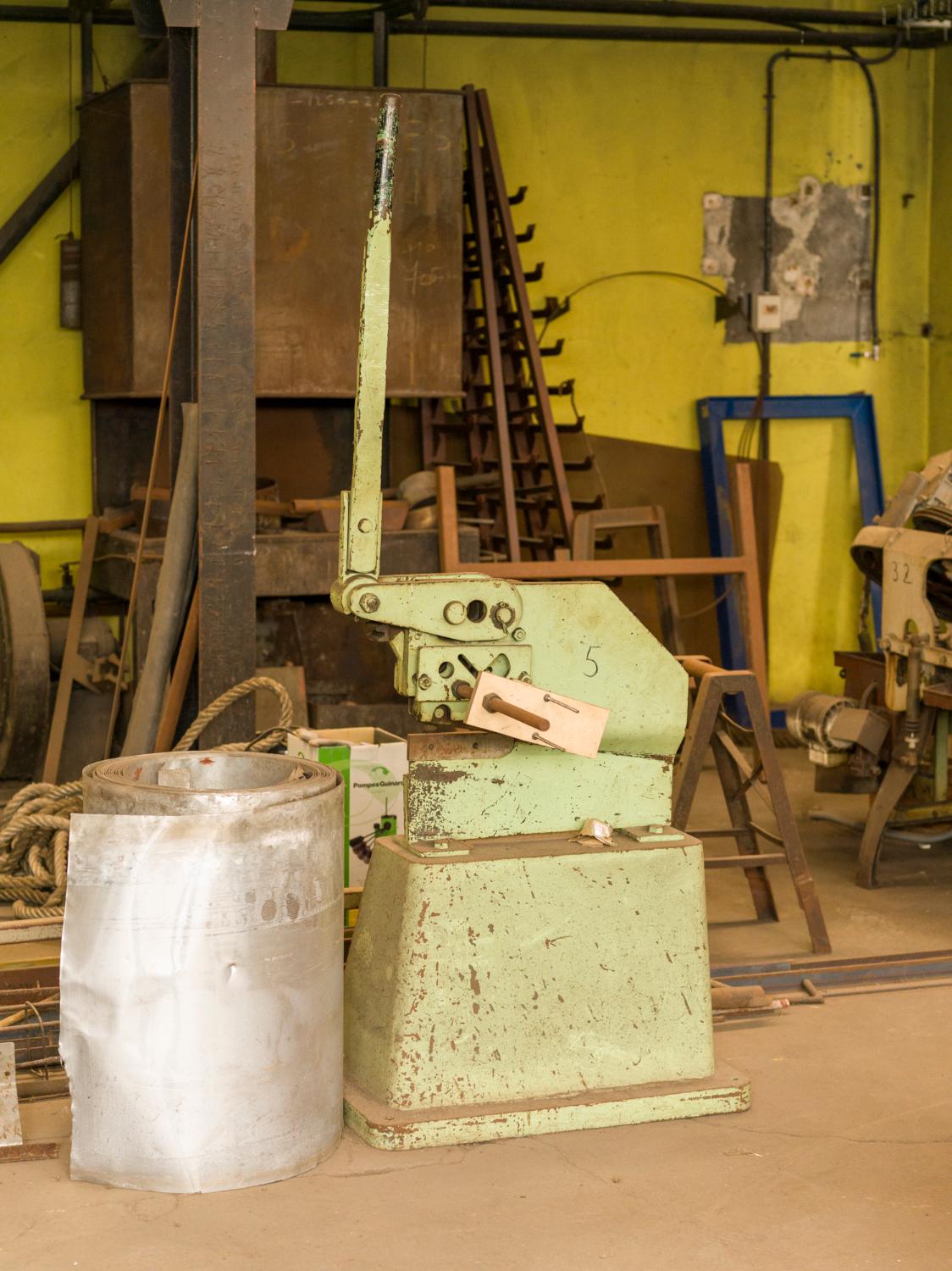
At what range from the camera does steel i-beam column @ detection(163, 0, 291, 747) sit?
3.75 meters

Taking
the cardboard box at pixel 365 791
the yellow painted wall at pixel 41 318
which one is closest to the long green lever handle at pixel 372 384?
the cardboard box at pixel 365 791

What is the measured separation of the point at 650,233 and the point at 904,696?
289 centimetres

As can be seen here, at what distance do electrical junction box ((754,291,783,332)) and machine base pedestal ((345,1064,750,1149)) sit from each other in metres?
4.49

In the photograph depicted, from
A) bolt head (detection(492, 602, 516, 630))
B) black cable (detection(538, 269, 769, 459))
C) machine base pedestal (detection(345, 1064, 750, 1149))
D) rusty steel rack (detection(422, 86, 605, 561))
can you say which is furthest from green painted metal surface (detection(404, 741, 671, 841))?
black cable (detection(538, 269, 769, 459))

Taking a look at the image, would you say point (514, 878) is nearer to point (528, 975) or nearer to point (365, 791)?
point (528, 975)

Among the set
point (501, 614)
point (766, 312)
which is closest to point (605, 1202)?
point (501, 614)

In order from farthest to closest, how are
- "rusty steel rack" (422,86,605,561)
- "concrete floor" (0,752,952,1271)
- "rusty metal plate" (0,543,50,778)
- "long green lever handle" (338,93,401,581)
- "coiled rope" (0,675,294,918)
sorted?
"rusty steel rack" (422,86,605,561), "rusty metal plate" (0,543,50,778), "coiled rope" (0,675,294,918), "long green lever handle" (338,93,401,581), "concrete floor" (0,752,952,1271)

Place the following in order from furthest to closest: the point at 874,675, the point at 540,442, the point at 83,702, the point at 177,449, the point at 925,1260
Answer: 1. the point at 540,442
2. the point at 83,702
3. the point at 874,675
4. the point at 177,449
5. the point at 925,1260

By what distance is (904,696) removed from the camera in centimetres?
461

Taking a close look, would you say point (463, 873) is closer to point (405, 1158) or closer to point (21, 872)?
point (405, 1158)

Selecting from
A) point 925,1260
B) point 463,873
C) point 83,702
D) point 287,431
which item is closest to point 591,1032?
point 463,873

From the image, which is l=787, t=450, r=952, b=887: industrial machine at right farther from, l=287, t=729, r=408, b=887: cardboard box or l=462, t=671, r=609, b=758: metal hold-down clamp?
l=462, t=671, r=609, b=758: metal hold-down clamp

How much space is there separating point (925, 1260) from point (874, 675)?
266cm

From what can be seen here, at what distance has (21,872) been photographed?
157 inches
